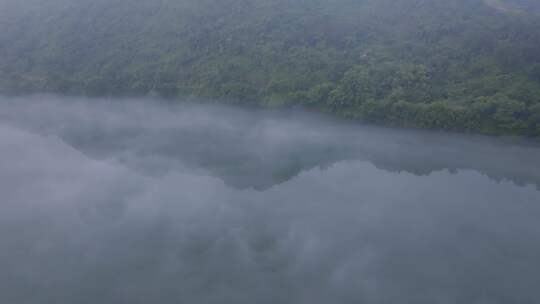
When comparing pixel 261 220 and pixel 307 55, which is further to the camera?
pixel 307 55

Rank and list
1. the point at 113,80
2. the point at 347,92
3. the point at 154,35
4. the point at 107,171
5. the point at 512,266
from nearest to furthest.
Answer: the point at 512,266 < the point at 107,171 < the point at 347,92 < the point at 113,80 < the point at 154,35

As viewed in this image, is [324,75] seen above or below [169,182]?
above

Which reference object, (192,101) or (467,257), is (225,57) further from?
(467,257)

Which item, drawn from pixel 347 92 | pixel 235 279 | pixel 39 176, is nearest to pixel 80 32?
pixel 39 176

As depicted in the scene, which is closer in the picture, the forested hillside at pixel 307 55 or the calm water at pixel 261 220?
the calm water at pixel 261 220

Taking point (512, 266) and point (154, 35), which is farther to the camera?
point (154, 35)
